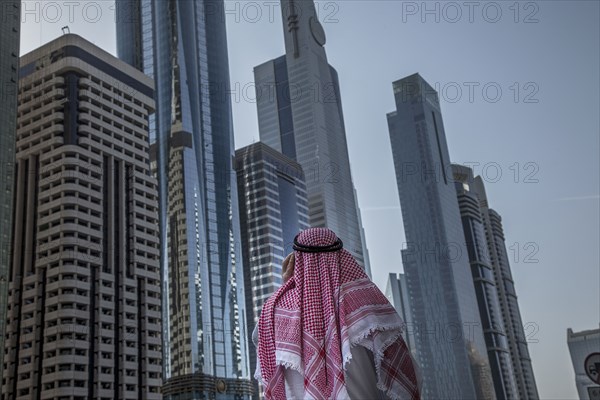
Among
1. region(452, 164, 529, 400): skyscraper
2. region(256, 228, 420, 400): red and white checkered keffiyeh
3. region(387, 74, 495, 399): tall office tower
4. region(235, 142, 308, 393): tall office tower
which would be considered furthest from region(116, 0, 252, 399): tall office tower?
region(256, 228, 420, 400): red and white checkered keffiyeh

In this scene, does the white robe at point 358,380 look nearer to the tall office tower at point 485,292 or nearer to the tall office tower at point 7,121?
the tall office tower at point 7,121

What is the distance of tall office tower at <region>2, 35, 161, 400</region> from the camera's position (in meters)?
47.0

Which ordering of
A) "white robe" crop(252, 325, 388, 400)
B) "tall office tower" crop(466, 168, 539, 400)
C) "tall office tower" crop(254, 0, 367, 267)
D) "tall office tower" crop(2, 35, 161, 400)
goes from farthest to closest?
"tall office tower" crop(466, 168, 539, 400) → "tall office tower" crop(254, 0, 367, 267) → "tall office tower" crop(2, 35, 161, 400) → "white robe" crop(252, 325, 388, 400)

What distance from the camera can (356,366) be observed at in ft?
8.36

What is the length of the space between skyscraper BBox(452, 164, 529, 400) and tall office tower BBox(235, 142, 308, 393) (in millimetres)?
30976

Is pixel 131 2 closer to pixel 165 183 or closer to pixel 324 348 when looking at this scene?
pixel 165 183

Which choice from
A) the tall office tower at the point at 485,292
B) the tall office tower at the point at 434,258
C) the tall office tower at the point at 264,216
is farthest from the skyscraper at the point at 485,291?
the tall office tower at the point at 264,216

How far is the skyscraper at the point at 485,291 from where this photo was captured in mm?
89000

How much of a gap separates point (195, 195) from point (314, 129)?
1710 centimetres

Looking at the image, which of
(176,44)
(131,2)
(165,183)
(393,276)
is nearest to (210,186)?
(165,183)

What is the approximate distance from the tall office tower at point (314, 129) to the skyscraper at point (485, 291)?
23.6 metres

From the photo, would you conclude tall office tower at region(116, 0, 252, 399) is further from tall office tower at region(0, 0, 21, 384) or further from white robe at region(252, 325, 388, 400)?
white robe at region(252, 325, 388, 400)

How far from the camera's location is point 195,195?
62375 mm

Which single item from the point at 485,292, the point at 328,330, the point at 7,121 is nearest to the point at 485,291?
the point at 485,292
